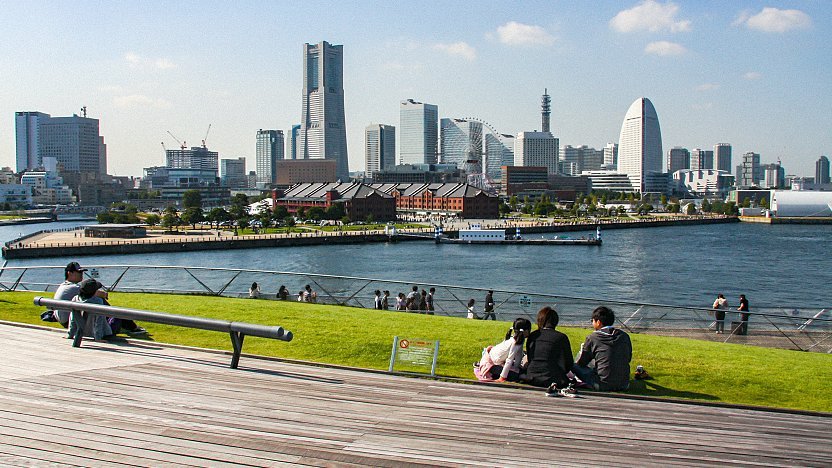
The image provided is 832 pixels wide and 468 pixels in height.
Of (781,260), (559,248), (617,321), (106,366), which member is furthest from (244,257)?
(106,366)

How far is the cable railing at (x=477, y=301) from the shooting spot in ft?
39.8

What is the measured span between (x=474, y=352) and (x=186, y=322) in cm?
303

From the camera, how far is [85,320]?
25.8 feet

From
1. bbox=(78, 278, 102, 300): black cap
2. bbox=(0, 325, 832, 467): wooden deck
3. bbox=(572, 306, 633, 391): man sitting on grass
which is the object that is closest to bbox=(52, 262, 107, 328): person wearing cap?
bbox=(78, 278, 102, 300): black cap

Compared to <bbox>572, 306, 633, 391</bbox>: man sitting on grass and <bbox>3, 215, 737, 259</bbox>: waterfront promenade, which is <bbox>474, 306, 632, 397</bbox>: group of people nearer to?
<bbox>572, 306, 633, 391</bbox>: man sitting on grass

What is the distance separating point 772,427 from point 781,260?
59278mm

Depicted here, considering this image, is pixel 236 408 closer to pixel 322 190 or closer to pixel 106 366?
pixel 106 366

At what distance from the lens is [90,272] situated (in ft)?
48.5

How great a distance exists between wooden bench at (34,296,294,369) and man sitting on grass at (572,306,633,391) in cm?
268

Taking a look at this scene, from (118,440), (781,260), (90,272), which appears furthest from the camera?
(781,260)

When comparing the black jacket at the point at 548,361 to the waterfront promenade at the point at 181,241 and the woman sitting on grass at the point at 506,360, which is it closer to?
the woman sitting on grass at the point at 506,360

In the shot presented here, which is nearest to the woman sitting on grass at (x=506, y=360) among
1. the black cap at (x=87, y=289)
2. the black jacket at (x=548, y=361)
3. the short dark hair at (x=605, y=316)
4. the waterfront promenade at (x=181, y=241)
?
the black jacket at (x=548, y=361)

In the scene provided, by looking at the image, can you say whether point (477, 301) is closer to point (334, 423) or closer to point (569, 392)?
point (569, 392)

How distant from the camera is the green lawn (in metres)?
7.29
